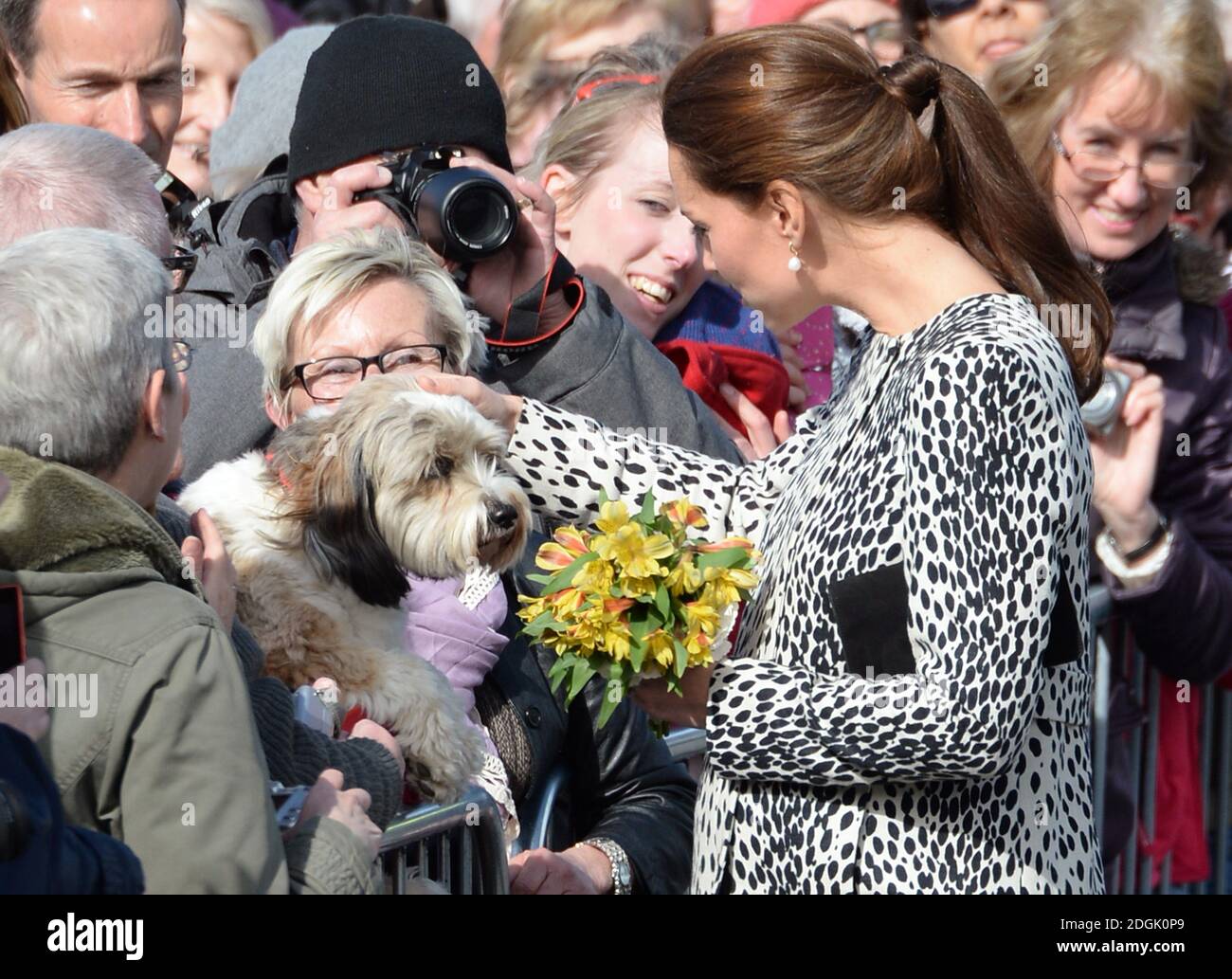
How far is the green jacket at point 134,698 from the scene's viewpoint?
221 centimetres

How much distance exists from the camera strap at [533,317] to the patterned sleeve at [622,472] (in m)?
0.60

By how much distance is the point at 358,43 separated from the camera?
411cm

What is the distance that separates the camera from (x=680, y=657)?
2.77 meters

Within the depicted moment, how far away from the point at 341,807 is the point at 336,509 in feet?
3.00

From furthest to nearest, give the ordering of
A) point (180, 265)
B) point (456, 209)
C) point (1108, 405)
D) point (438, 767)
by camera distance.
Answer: point (1108, 405) < point (456, 209) < point (180, 265) < point (438, 767)

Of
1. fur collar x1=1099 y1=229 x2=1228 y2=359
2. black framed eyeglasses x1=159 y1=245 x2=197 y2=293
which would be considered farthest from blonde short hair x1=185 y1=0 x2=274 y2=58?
fur collar x1=1099 y1=229 x2=1228 y2=359

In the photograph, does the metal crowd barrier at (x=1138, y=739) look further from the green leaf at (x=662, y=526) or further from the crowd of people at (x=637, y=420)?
the green leaf at (x=662, y=526)

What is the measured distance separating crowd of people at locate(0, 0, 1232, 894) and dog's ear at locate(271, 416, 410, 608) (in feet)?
0.04

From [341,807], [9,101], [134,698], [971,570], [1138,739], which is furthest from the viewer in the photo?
[1138,739]

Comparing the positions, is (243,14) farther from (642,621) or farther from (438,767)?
(642,621)

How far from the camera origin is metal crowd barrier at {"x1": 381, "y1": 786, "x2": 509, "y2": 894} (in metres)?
2.94

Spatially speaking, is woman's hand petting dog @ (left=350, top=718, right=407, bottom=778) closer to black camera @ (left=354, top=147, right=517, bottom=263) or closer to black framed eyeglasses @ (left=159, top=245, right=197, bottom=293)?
black framed eyeglasses @ (left=159, top=245, right=197, bottom=293)

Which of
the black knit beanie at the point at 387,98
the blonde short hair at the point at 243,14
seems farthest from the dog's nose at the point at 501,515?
the blonde short hair at the point at 243,14

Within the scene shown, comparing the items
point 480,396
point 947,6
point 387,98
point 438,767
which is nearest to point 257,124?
point 387,98
